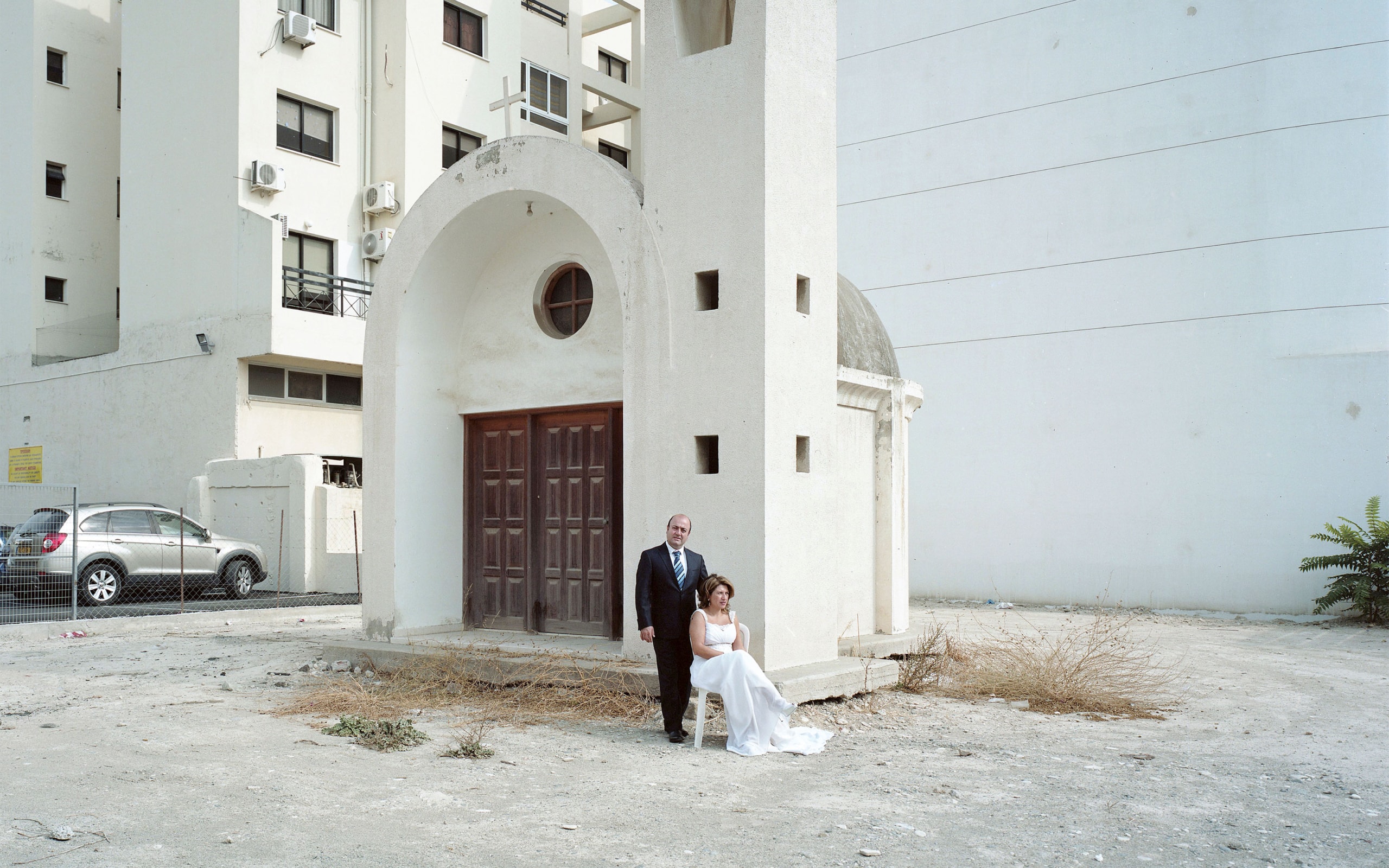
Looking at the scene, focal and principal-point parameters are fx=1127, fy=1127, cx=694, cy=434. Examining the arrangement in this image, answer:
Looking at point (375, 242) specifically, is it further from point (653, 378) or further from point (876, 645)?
point (876, 645)

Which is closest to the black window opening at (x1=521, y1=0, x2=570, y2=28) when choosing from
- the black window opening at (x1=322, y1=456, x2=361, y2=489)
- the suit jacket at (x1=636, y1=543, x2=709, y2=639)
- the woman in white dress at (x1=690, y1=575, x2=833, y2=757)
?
the black window opening at (x1=322, y1=456, x2=361, y2=489)

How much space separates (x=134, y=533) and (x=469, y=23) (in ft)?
50.7

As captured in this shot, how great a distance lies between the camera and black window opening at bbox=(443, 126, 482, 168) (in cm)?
2672

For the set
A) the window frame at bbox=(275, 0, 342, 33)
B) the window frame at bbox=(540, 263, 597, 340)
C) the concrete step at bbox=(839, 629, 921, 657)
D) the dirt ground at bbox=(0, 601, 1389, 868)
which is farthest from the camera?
the window frame at bbox=(275, 0, 342, 33)

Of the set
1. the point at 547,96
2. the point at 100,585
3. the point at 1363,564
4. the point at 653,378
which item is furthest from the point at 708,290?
the point at 547,96

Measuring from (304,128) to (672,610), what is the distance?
19.7 meters

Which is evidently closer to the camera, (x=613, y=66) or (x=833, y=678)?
(x=833, y=678)

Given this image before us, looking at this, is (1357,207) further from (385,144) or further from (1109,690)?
(385,144)

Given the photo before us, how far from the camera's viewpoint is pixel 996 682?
34.7 ft

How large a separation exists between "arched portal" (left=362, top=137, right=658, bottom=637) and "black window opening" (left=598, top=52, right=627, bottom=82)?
73.7ft

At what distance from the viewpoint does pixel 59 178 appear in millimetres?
26938

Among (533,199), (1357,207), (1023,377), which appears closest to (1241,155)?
(1357,207)

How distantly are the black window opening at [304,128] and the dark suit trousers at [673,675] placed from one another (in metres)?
19.2

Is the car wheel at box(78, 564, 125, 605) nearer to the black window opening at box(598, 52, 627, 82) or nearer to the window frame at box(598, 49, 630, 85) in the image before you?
the window frame at box(598, 49, 630, 85)
